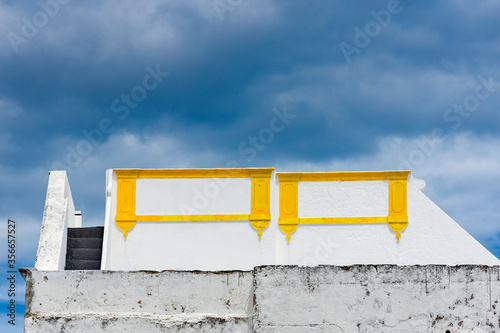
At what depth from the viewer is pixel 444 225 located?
12008mm

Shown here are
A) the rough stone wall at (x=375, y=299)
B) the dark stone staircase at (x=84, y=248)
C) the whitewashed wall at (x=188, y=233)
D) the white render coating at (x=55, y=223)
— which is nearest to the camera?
the rough stone wall at (x=375, y=299)

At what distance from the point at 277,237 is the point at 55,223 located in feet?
11.5

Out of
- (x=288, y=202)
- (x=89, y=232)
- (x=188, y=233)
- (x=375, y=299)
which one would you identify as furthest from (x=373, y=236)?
(x=89, y=232)

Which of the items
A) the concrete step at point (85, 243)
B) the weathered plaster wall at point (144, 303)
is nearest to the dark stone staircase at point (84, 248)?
the concrete step at point (85, 243)

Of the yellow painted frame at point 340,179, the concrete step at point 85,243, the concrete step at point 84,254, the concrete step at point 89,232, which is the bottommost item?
the concrete step at point 84,254

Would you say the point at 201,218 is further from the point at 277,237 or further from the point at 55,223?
the point at 55,223

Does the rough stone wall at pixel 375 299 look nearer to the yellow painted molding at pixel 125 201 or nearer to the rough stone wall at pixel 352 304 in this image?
the rough stone wall at pixel 352 304

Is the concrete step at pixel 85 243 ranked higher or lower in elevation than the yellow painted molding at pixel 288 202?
lower

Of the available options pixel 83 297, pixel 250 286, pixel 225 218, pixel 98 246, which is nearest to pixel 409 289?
pixel 250 286

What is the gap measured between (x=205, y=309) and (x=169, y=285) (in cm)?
49

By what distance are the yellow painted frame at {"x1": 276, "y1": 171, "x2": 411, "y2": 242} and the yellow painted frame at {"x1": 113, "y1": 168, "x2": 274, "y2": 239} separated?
0.27 m

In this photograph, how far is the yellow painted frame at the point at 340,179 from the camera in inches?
472

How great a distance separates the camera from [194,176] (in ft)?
39.8

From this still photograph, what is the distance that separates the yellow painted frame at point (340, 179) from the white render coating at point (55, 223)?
3.38 m
